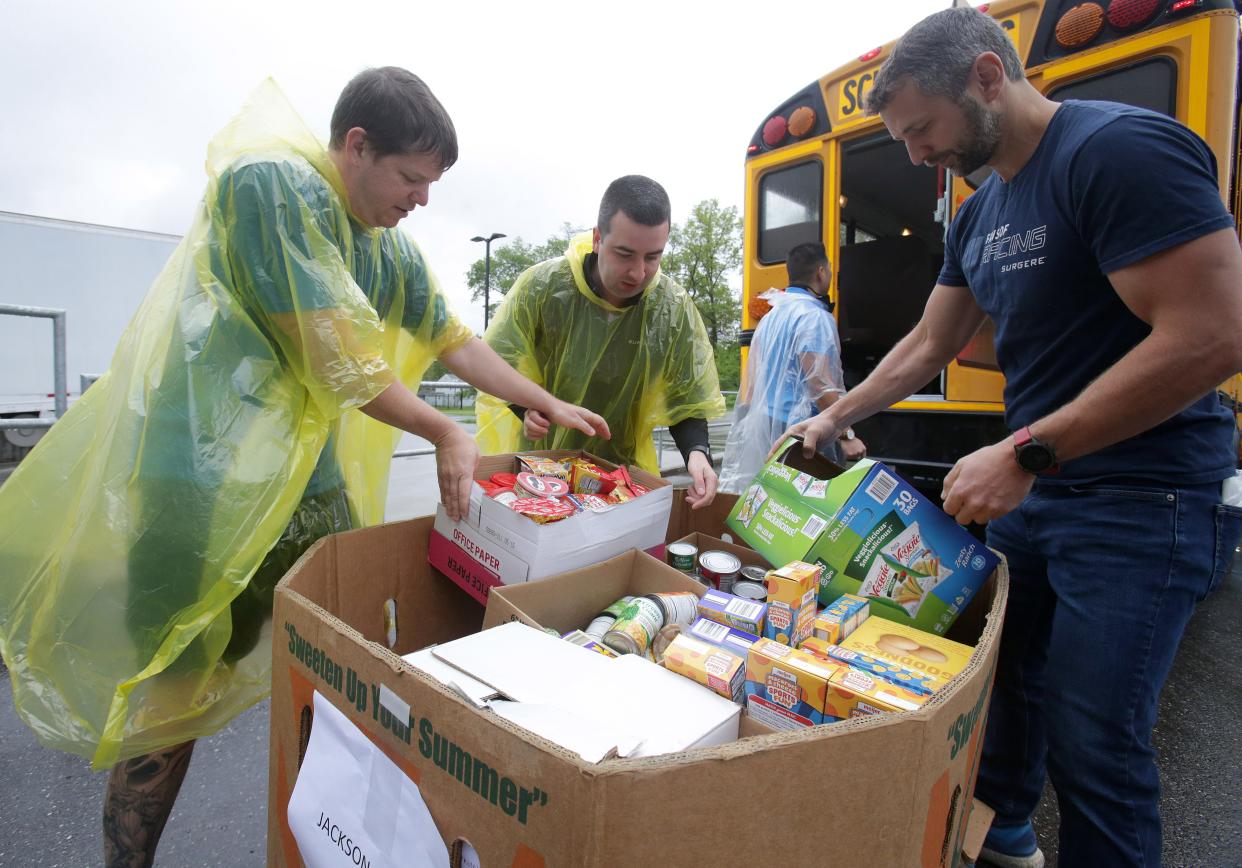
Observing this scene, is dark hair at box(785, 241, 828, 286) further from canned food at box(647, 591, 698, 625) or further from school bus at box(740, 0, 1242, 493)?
canned food at box(647, 591, 698, 625)

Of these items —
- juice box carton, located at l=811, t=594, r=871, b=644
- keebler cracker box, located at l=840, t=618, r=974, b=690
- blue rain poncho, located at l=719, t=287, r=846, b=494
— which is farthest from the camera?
blue rain poncho, located at l=719, t=287, r=846, b=494

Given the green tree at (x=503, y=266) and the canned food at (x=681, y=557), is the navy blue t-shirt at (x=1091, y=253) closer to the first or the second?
the canned food at (x=681, y=557)

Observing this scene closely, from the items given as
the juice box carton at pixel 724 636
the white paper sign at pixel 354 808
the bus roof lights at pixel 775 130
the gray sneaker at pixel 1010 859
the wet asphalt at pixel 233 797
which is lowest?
the wet asphalt at pixel 233 797

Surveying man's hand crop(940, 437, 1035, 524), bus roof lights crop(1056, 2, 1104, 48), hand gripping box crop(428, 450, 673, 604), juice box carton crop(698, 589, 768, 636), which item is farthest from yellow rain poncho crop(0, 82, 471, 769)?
bus roof lights crop(1056, 2, 1104, 48)

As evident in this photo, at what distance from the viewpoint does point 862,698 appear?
0.88 m

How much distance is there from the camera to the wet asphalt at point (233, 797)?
5.79ft

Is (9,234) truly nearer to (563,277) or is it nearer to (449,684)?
(563,277)

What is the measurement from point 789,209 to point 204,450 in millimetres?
3513

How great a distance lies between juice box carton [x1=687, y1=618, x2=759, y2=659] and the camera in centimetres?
109

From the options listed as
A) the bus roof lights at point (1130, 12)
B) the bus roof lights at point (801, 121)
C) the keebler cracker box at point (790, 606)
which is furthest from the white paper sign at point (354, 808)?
the bus roof lights at point (801, 121)

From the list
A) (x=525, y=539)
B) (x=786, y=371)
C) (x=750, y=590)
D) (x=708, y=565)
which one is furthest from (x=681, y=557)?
(x=786, y=371)

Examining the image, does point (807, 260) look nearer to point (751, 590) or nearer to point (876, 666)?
point (751, 590)

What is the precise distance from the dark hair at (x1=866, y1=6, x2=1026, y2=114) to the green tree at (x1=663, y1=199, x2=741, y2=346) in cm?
2528

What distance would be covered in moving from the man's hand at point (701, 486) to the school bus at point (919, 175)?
85 cm
